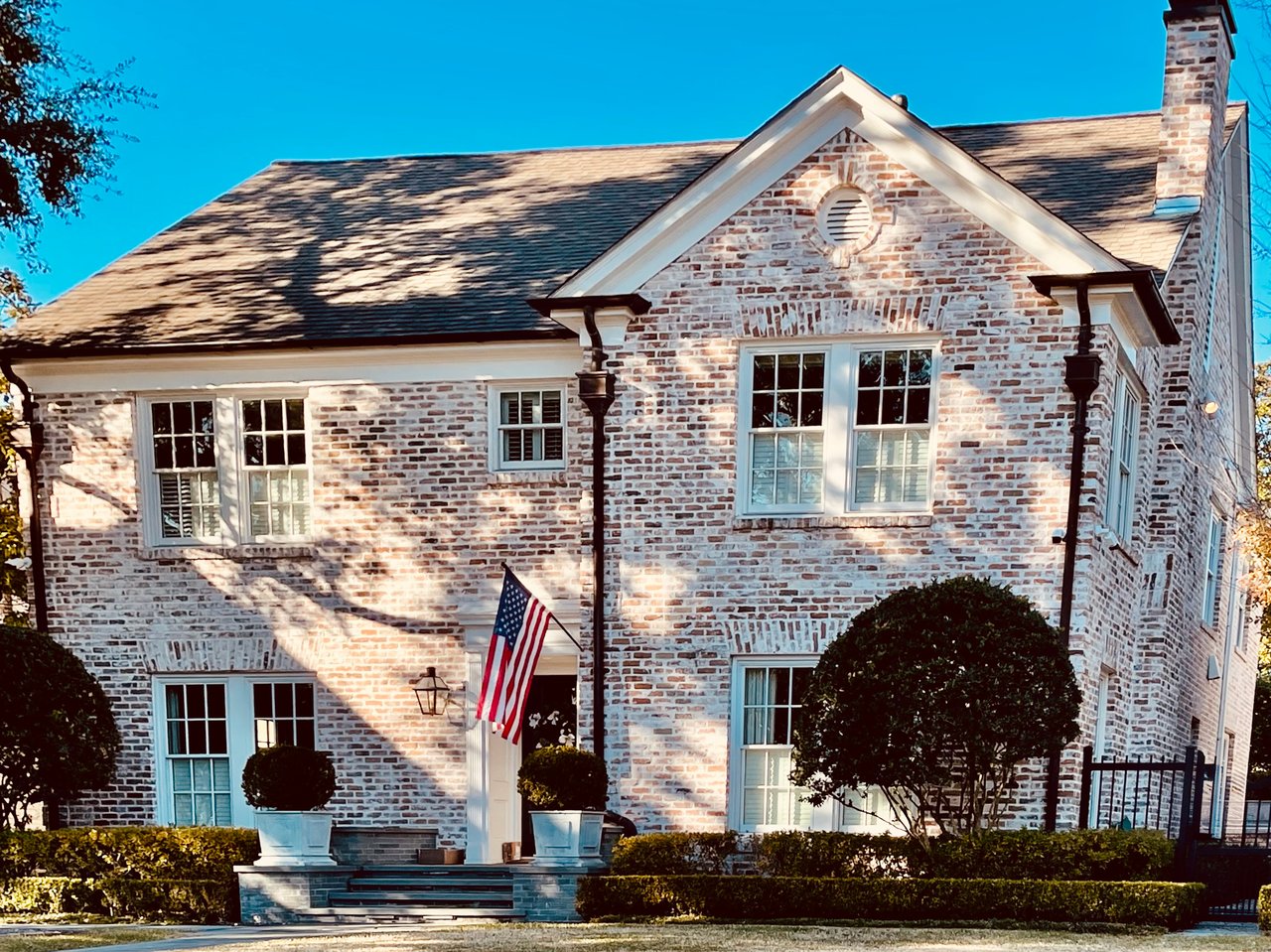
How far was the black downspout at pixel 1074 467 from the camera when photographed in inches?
614

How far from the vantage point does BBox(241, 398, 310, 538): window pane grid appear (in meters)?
18.7

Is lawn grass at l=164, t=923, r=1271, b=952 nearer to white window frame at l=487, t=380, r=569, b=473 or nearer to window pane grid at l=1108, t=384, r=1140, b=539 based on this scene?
window pane grid at l=1108, t=384, r=1140, b=539

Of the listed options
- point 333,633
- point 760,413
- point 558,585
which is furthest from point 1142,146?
point 333,633

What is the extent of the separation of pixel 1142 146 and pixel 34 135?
1303 centimetres

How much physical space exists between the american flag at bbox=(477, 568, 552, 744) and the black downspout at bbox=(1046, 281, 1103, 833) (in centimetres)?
509

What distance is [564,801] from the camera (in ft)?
51.2

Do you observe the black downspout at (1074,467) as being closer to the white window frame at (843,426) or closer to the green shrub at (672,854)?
the white window frame at (843,426)

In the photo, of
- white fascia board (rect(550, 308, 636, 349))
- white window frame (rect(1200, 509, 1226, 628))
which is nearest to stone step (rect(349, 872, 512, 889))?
white fascia board (rect(550, 308, 636, 349))

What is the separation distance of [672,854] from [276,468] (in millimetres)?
6414

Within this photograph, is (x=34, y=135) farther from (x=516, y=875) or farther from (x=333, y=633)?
(x=516, y=875)

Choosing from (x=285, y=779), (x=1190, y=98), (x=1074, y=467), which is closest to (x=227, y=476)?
(x=285, y=779)

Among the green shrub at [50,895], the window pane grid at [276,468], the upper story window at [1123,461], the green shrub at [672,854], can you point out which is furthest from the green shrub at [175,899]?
the upper story window at [1123,461]

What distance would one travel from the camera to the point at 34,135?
63.6 feet

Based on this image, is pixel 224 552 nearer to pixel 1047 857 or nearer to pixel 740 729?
pixel 740 729
